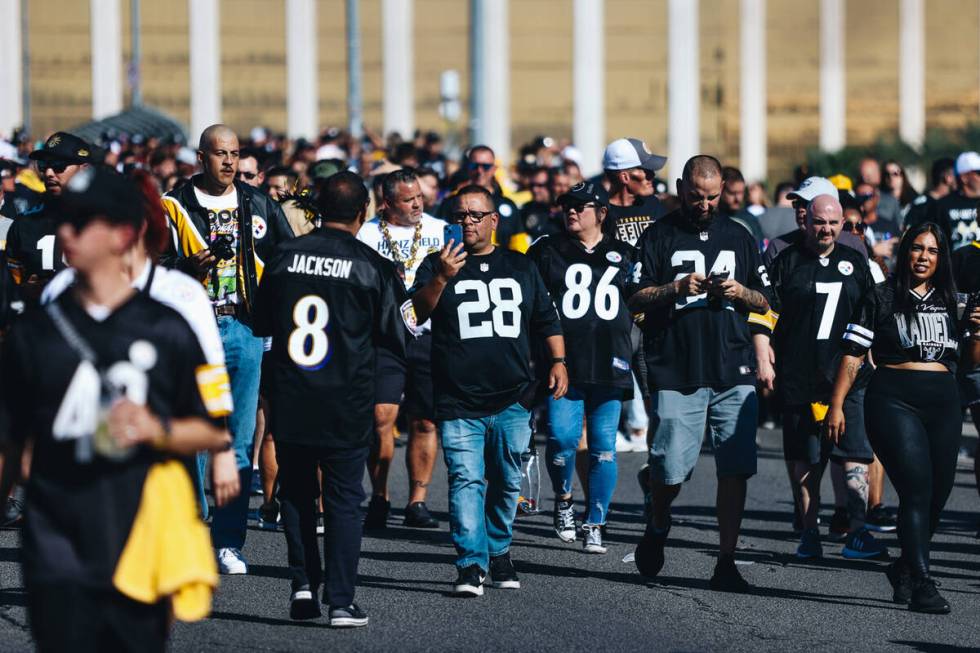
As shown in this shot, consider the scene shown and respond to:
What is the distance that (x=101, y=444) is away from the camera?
5.12 metres

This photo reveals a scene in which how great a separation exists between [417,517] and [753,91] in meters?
42.9

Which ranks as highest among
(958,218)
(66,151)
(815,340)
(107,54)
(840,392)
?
(107,54)

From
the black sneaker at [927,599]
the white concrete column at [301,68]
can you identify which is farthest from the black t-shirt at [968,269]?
the white concrete column at [301,68]

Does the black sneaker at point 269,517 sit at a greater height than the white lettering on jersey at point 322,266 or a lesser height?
lesser

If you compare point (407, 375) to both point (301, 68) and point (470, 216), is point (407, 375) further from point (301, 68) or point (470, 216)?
point (301, 68)

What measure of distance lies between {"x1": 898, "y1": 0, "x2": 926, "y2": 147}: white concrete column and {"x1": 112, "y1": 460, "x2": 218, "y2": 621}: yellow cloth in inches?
1877

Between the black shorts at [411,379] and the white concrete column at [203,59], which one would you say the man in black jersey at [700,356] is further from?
the white concrete column at [203,59]

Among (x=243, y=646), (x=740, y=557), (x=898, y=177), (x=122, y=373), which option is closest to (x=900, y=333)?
(x=740, y=557)

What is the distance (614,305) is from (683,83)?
4240cm

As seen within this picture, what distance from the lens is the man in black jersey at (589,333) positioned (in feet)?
34.8

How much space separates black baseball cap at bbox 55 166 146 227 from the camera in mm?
5254

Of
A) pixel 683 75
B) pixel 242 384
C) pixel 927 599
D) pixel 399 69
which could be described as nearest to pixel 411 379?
pixel 242 384

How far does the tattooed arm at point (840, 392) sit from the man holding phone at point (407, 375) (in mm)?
2794

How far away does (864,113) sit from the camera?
174 ft
